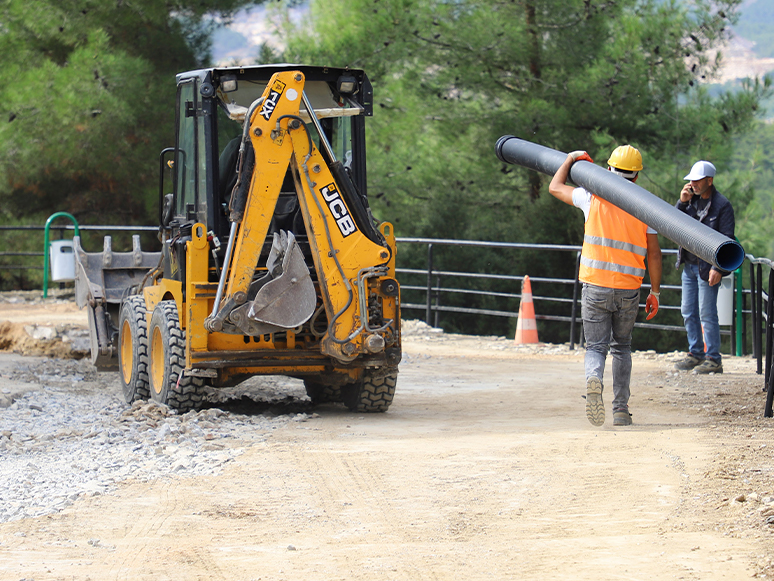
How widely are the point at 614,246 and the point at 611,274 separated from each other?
19 centimetres

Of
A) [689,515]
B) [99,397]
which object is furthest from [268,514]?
[99,397]

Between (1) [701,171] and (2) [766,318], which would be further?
(1) [701,171]

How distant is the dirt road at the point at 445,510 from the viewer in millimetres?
4070

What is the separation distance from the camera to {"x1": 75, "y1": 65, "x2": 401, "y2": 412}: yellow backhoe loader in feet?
22.9

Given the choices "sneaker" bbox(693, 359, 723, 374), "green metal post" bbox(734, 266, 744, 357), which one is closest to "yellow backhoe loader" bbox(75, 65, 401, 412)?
"sneaker" bbox(693, 359, 723, 374)

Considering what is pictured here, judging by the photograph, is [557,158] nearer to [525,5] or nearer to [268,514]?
[268,514]

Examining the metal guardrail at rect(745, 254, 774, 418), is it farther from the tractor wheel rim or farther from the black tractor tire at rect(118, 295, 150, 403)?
the black tractor tire at rect(118, 295, 150, 403)

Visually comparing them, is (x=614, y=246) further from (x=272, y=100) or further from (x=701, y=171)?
(x=701, y=171)

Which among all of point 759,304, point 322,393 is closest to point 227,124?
point 322,393

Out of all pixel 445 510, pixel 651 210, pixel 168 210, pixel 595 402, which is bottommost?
pixel 445 510

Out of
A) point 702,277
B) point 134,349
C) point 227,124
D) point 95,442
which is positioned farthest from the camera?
point 702,277

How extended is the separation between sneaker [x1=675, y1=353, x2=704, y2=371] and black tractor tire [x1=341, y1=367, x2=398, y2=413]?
374 centimetres

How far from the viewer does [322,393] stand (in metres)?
8.55

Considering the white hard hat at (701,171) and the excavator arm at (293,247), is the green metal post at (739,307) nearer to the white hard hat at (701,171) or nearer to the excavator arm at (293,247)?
the white hard hat at (701,171)
